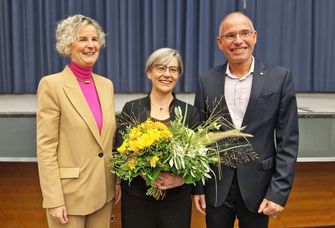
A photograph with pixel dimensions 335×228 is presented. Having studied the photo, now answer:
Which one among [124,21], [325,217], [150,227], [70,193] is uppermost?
[124,21]

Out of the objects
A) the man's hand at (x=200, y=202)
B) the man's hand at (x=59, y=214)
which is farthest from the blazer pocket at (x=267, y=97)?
the man's hand at (x=59, y=214)

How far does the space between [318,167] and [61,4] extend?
3.37 metres

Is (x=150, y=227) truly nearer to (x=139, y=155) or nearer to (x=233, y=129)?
(x=139, y=155)

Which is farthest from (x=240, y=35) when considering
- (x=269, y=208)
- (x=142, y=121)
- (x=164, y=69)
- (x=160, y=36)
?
(x=160, y=36)

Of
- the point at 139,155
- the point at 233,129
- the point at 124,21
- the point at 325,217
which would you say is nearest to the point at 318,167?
the point at 325,217

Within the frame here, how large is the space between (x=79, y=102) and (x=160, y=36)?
2.94 metres

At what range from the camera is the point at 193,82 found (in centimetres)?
452

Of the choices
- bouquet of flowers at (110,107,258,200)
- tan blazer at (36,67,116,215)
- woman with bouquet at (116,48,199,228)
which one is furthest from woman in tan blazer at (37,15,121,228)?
bouquet of flowers at (110,107,258,200)

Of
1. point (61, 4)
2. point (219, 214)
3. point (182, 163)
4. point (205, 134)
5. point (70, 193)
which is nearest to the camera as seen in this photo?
point (182, 163)

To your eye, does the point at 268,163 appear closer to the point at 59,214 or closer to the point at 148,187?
the point at 148,187

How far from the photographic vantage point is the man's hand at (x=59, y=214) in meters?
1.70

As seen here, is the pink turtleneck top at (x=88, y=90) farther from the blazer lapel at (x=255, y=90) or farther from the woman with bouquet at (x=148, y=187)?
the blazer lapel at (x=255, y=90)

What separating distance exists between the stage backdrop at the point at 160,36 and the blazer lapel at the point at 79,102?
107 inches

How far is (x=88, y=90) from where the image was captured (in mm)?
1788
